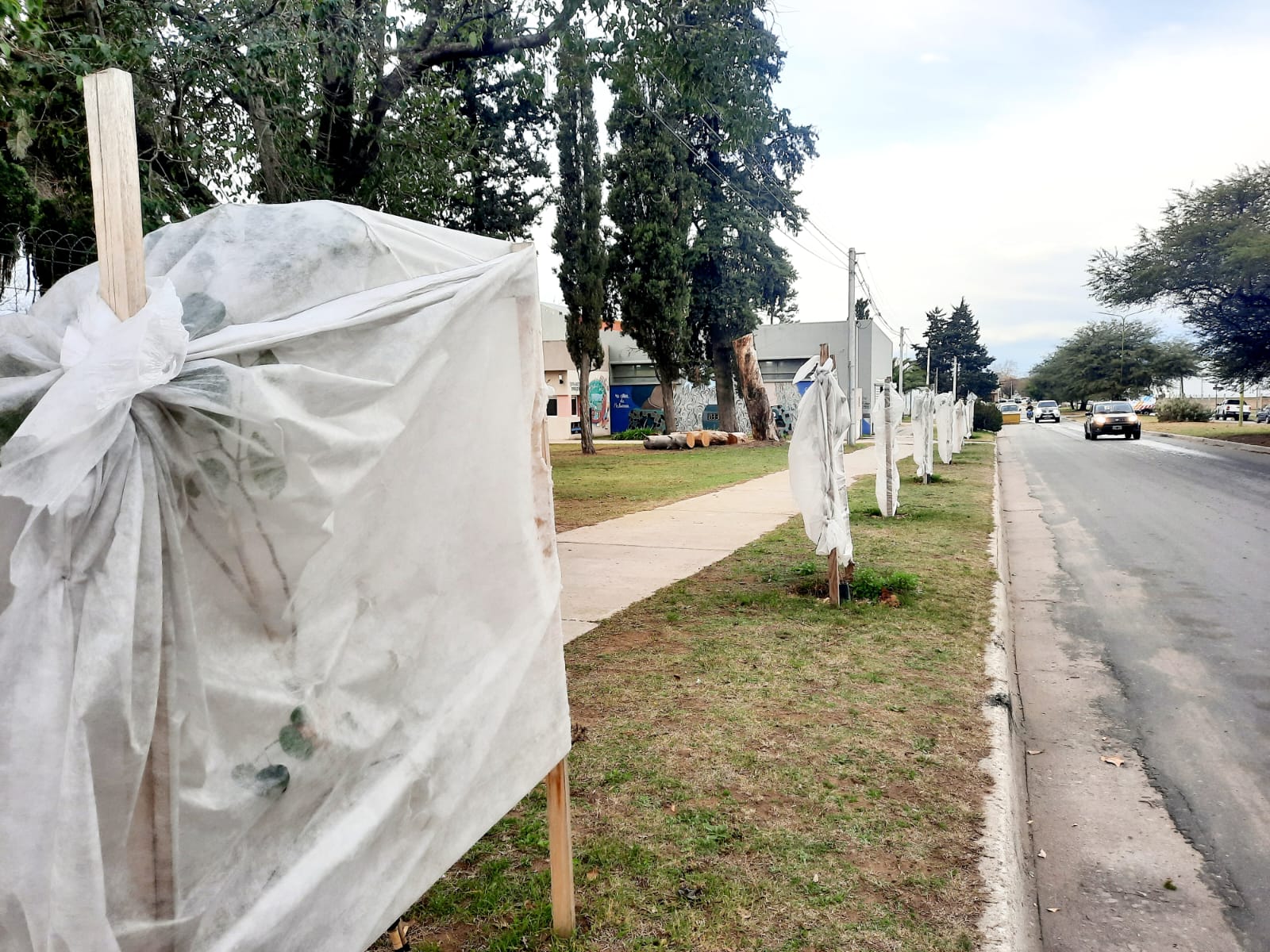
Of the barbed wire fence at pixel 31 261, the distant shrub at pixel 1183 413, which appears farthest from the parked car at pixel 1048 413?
the barbed wire fence at pixel 31 261

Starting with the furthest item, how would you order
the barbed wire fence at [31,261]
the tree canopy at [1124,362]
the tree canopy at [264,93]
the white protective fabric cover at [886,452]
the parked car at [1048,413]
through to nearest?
the tree canopy at [1124,362] → the parked car at [1048,413] → the white protective fabric cover at [886,452] → the tree canopy at [264,93] → the barbed wire fence at [31,261]

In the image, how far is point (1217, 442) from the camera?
102 ft

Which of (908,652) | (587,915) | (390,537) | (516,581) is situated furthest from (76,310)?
(908,652)

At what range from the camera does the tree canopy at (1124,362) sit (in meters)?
77.3

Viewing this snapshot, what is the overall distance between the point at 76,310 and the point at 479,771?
54.9 inches

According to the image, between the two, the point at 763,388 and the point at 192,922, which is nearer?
the point at 192,922

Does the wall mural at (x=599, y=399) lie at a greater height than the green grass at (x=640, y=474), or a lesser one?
greater

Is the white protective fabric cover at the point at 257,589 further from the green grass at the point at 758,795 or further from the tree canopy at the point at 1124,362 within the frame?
the tree canopy at the point at 1124,362

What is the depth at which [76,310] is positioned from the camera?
157 cm

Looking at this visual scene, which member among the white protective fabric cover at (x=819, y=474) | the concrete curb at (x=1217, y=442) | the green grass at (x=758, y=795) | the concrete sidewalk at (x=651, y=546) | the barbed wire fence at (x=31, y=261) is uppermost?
the barbed wire fence at (x=31, y=261)

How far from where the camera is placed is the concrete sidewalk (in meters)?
7.18

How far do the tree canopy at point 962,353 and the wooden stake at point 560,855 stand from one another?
3743 inches

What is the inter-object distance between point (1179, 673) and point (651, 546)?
17.7ft

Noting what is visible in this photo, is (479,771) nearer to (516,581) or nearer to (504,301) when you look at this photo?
(516,581)
